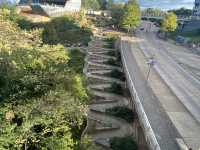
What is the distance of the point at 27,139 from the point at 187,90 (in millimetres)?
29462

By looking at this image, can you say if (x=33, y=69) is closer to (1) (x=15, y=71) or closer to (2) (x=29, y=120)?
(1) (x=15, y=71)

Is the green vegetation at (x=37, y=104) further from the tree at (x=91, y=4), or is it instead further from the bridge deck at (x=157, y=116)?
the tree at (x=91, y=4)

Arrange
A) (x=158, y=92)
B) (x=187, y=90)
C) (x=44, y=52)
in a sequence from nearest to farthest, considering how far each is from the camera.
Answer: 1. (x=44, y=52)
2. (x=158, y=92)
3. (x=187, y=90)

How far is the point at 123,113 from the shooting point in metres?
42.8

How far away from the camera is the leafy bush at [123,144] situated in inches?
1309

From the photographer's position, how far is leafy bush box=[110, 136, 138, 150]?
109ft

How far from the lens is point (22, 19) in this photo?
75188 millimetres

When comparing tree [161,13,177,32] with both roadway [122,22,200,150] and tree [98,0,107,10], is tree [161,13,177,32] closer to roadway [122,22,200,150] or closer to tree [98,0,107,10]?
roadway [122,22,200,150]

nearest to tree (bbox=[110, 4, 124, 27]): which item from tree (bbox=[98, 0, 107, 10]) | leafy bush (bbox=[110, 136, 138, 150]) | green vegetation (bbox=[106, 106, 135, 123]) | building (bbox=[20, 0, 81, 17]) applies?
building (bbox=[20, 0, 81, 17])

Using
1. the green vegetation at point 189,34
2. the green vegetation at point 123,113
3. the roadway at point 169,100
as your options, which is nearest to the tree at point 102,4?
the green vegetation at point 189,34

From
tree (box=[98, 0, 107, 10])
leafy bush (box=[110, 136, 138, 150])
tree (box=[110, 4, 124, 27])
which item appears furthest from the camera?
tree (box=[98, 0, 107, 10])

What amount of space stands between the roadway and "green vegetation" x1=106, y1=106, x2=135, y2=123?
1.99 m

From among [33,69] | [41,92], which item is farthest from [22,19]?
[41,92]

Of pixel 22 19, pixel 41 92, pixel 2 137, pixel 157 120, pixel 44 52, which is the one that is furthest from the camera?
pixel 22 19
